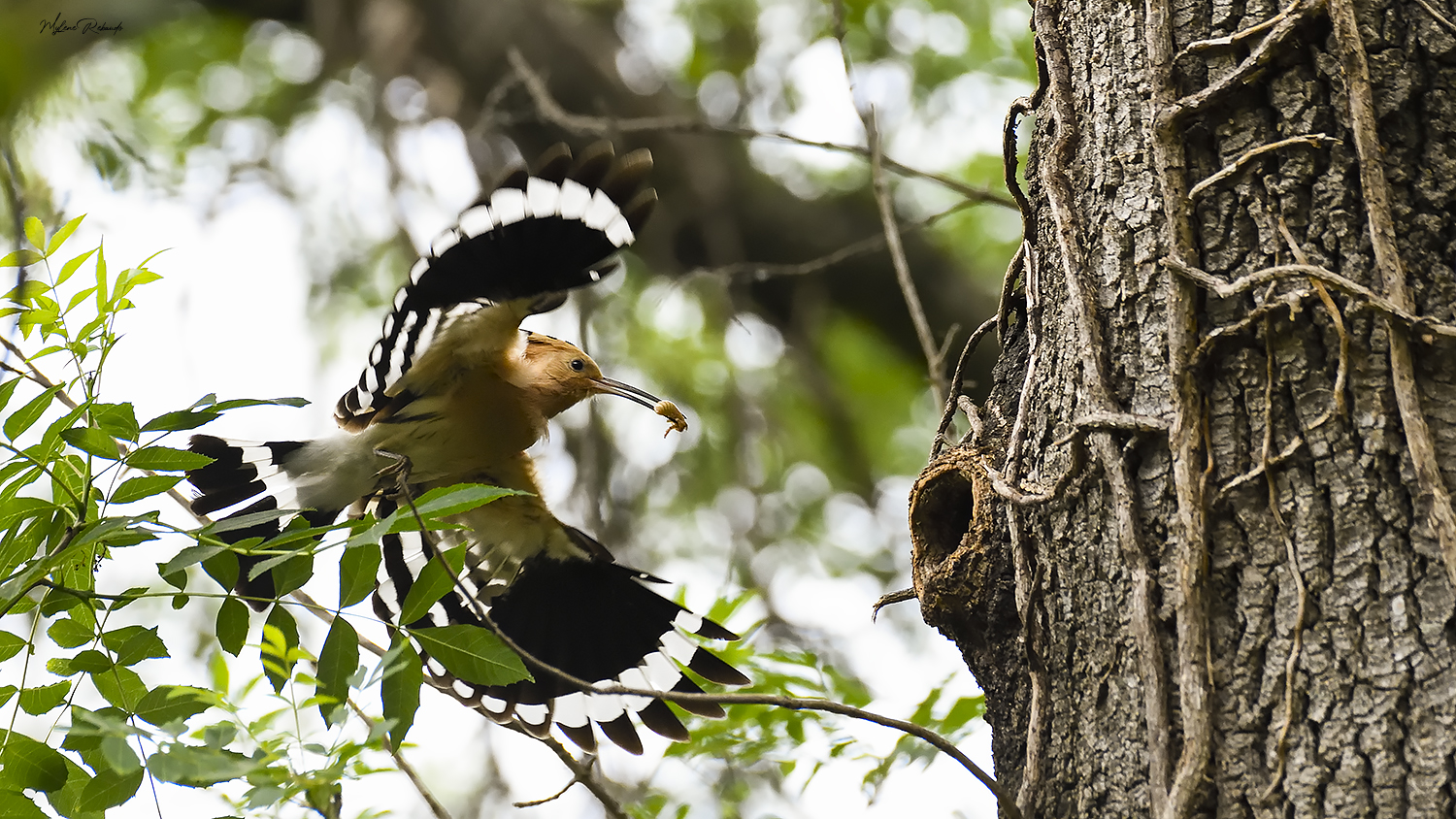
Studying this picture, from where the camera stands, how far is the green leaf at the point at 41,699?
1295mm

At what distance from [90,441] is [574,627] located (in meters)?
1.39

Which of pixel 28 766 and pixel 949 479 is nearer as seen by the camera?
pixel 28 766

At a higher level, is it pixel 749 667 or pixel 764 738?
pixel 749 667

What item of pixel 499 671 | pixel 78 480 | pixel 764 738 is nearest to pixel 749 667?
pixel 764 738

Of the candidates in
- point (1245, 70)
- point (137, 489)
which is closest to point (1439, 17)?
point (1245, 70)

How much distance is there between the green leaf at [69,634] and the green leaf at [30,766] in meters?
0.11

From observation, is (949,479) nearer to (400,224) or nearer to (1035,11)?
(1035,11)

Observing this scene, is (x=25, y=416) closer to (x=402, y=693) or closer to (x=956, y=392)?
(x=402, y=693)

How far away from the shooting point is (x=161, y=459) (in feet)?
4.27

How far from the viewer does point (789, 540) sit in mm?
4090

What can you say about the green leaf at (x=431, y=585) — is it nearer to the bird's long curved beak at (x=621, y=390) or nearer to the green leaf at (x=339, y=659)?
the green leaf at (x=339, y=659)

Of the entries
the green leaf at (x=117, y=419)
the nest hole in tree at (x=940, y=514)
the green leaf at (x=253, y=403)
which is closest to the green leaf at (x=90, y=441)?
the green leaf at (x=117, y=419)

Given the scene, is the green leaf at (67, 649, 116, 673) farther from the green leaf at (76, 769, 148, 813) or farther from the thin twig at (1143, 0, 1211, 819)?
the thin twig at (1143, 0, 1211, 819)

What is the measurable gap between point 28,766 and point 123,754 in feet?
1.21
